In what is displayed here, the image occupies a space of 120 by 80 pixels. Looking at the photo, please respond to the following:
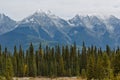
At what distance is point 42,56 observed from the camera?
648 feet

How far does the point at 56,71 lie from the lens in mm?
180375

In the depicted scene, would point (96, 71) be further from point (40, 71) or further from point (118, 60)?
point (40, 71)

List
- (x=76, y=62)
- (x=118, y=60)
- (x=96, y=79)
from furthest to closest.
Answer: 1. (x=76, y=62)
2. (x=96, y=79)
3. (x=118, y=60)

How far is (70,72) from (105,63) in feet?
276

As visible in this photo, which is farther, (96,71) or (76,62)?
(76,62)

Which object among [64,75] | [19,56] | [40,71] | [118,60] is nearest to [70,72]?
[64,75]

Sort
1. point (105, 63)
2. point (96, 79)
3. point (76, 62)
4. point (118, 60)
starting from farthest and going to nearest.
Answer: point (76, 62) < point (96, 79) < point (105, 63) < point (118, 60)

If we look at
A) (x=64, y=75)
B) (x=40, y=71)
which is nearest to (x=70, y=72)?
(x=64, y=75)

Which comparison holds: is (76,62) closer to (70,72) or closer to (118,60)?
(70,72)

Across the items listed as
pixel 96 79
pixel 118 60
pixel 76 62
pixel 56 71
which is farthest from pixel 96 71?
pixel 76 62

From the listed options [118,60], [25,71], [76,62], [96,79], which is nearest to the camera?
[118,60]

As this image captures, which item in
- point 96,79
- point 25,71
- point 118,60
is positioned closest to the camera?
point 118,60

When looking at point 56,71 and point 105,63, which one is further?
point 56,71

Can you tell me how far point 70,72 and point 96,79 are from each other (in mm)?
75808
